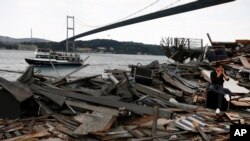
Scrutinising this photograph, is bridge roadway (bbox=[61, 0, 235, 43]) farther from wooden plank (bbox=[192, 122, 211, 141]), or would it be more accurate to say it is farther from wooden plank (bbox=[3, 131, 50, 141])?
wooden plank (bbox=[3, 131, 50, 141])

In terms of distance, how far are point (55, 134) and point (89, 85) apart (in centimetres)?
434

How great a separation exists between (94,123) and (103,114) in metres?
0.60

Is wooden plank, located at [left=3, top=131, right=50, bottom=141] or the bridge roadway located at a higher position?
the bridge roadway

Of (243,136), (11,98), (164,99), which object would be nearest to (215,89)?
(164,99)

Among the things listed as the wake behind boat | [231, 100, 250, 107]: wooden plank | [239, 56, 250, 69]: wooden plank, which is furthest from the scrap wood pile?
the wake behind boat

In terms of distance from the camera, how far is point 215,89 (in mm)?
9680

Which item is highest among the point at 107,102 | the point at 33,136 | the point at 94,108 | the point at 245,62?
the point at 245,62

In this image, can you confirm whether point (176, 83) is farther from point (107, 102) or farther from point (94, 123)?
point (94, 123)

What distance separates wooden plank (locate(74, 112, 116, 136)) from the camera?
7.20 meters

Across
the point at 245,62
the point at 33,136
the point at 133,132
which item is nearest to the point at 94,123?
the point at 133,132

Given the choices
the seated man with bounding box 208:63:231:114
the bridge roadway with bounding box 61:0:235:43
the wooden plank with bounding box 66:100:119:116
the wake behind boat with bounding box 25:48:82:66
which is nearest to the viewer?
the wooden plank with bounding box 66:100:119:116

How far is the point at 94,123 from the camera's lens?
754 cm

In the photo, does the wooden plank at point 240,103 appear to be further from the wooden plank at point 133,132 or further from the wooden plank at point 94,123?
the wooden plank at point 94,123

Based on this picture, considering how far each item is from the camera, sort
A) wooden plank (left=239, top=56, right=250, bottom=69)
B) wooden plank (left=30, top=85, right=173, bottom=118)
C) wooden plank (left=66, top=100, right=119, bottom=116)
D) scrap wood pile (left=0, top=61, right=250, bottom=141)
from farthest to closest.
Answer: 1. wooden plank (left=239, top=56, right=250, bottom=69)
2. wooden plank (left=30, top=85, right=173, bottom=118)
3. wooden plank (left=66, top=100, right=119, bottom=116)
4. scrap wood pile (left=0, top=61, right=250, bottom=141)
